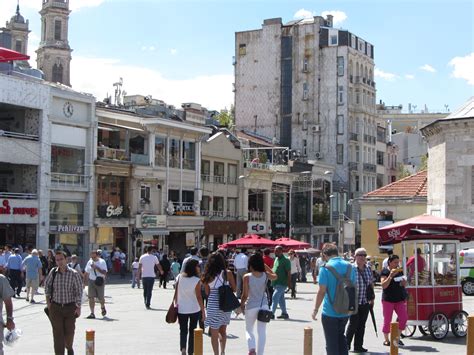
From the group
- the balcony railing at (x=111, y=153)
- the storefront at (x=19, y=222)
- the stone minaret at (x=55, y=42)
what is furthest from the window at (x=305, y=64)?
the stone minaret at (x=55, y=42)

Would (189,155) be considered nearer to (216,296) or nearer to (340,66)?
(340,66)

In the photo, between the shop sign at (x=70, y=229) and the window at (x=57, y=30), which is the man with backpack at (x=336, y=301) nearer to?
the shop sign at (x=70, y=229)

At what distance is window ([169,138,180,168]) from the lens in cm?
5275

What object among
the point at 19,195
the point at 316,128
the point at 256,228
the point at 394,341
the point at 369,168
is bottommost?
the point at 394,341

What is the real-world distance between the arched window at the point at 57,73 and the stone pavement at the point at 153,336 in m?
91.2

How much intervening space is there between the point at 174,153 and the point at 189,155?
1.69 m

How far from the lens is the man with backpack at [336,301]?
11351mm

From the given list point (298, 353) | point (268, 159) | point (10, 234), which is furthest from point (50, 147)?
point (298, 353)

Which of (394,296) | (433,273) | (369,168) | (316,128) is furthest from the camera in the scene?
(369,168)

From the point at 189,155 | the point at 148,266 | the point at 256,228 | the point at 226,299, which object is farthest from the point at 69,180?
the point at 226,299

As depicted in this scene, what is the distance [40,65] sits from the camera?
113500mm

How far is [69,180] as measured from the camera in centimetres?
4547

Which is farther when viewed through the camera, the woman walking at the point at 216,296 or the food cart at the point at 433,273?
the food cart at the point at 433,273

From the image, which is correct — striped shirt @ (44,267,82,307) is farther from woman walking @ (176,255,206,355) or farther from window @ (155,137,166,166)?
window @ (155,137,166,166)
